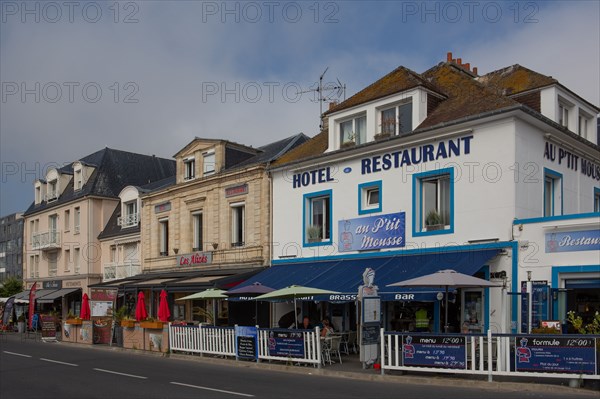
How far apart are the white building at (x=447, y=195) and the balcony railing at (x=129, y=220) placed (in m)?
13.5

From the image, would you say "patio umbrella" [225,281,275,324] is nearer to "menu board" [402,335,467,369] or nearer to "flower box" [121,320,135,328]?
"flower box" [121,320,135,328]

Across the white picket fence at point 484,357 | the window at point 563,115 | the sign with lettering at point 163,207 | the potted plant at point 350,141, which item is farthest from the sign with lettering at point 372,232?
the sign with lettering at point 163,207

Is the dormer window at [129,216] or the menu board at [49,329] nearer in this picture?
the menu board at [49,329]

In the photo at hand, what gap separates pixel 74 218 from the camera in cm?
4122

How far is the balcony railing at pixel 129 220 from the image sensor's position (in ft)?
117

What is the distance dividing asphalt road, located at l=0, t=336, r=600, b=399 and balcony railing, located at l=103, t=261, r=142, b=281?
14788mm

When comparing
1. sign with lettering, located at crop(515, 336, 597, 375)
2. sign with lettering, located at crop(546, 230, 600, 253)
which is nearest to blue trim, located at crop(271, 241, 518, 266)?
sign with lettering, located at crop(546, 230, 600, 253)

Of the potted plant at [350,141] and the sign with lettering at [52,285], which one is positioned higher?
the potted plant at [350,141]

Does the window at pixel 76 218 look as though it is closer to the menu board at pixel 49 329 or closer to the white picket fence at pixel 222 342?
the menu board at pixel 49 329

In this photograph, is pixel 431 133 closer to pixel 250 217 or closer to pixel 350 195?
pixel 350 195

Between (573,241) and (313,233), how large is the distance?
947cm

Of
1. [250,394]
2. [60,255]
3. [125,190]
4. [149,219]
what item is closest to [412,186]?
[250,394]

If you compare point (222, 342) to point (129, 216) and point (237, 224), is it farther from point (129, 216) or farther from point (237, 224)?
point (129, 216)

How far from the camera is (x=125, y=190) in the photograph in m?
37.0
